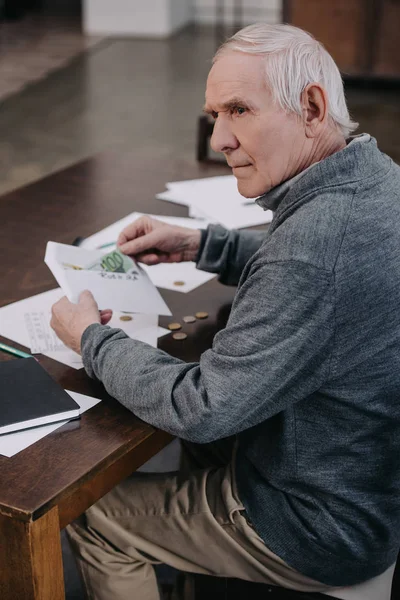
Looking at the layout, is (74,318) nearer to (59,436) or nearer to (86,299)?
(86,299)

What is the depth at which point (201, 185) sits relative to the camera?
2.67m

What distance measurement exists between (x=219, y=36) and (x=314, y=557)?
8.02m

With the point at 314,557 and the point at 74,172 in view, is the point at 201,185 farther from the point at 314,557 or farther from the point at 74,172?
the point at 314,557

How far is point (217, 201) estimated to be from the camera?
101 inches

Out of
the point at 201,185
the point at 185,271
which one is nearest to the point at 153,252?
the point at 185,271

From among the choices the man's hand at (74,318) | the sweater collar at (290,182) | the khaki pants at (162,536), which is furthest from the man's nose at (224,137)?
the khaki pants at (162,536)

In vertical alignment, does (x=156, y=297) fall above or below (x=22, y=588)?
above

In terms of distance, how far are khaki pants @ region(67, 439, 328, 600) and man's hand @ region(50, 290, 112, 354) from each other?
1.05 feet

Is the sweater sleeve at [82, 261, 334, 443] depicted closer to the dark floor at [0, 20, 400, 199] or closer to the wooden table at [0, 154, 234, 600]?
the wooden table at [0, 154, 234, 600]

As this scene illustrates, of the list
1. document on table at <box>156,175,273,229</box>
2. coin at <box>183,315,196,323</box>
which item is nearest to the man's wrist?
coin at <box>183,315,196,323</box>

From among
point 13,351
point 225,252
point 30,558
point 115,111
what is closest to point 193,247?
point 225,252

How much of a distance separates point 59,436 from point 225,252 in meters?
0.71

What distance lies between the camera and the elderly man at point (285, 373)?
1.36 meters

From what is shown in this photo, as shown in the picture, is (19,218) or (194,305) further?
(19,218)
